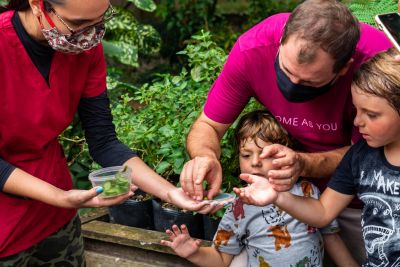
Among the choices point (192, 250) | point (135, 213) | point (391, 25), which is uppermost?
point (391, 25)

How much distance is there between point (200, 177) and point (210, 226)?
96 centimetres

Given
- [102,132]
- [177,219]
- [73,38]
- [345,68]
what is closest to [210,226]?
[177,219]

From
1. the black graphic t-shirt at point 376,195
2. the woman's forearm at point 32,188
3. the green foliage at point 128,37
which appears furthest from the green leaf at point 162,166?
the green foliage at point 128,37

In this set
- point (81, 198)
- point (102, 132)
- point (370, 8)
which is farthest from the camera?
point (370, 8)

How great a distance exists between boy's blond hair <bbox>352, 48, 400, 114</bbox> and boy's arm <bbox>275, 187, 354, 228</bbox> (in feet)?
1.65

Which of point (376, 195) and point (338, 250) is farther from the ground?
point (376, 195)

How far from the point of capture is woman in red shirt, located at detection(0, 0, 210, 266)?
8.08ft

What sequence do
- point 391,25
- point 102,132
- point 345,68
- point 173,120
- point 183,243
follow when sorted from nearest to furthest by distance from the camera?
1. point 391,25
2. point 345,68
3. point 102,132
4. point 183,243
5. point 173,120

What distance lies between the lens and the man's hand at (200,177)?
274 cm

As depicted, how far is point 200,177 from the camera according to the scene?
8.96ft

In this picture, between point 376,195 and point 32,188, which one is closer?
point 32,188

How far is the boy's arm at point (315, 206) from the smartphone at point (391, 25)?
80 centimetres

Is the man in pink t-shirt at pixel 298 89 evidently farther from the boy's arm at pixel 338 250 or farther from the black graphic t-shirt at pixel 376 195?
the black graphic t-shirt at pixel 376 195

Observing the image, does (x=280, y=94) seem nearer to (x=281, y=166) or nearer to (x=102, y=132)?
(x=281, y=166)
